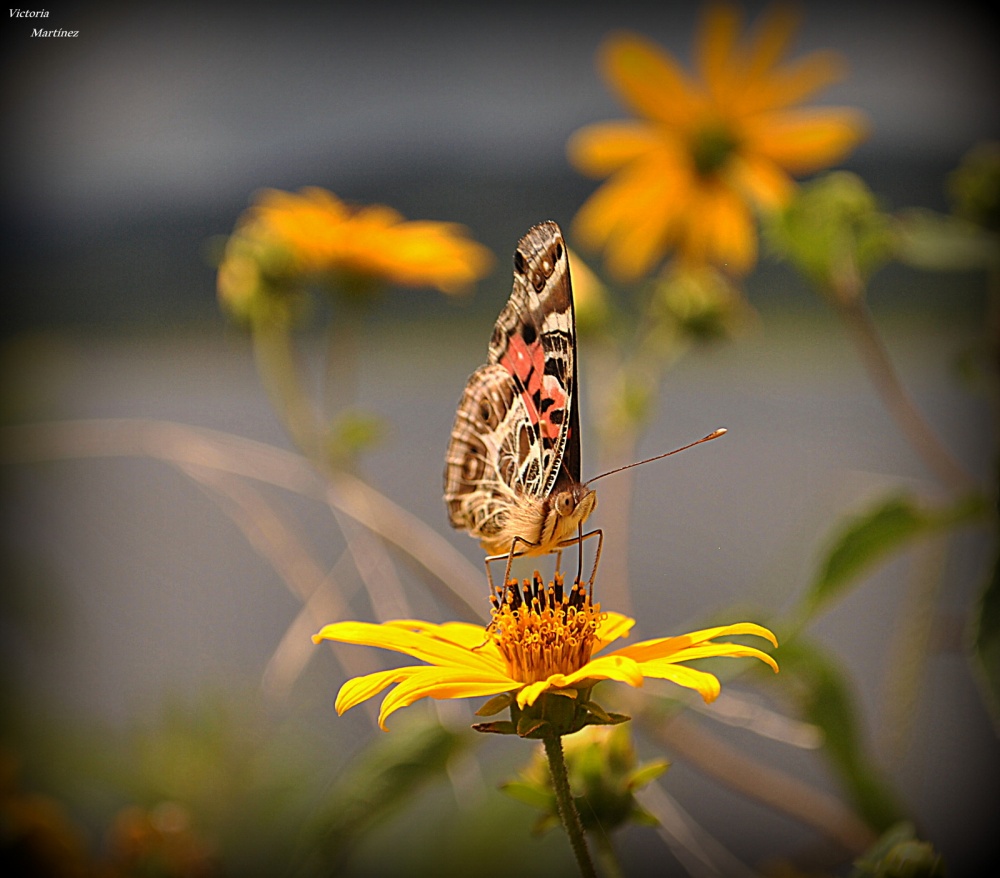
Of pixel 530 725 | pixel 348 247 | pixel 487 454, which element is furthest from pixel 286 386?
pixel 530 725

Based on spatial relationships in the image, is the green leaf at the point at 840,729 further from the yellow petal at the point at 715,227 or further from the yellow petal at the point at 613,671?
the yellow petal at the point at 715,227

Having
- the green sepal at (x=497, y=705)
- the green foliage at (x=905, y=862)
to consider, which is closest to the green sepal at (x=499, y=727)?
the green sepal at (x=497, y=705)

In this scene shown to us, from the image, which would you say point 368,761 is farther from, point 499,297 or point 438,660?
point 499,297

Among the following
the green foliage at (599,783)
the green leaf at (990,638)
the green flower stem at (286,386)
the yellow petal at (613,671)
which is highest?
the green flower stem at (286,386)

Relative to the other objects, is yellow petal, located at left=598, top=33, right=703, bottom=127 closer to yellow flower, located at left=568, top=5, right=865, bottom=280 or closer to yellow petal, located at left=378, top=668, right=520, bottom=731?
yellow flower, located at left=568, top=5, right=865, bottom=280

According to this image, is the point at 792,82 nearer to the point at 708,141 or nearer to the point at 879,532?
the point at 708,141
